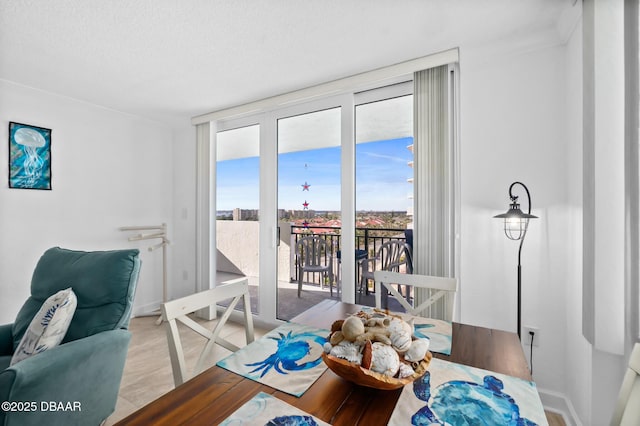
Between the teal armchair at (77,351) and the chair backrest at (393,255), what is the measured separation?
198 cm

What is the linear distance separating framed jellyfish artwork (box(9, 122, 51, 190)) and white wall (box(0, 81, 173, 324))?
49 mm

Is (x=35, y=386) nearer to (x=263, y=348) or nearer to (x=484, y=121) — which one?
(x=263, y=348)

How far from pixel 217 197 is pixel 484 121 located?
3.04 m

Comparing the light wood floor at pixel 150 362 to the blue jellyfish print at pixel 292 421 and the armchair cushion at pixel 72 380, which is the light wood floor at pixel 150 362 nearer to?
the armchair cushion at pixel 72 380

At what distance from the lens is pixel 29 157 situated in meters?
2.73

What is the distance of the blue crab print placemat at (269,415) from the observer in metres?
0.76

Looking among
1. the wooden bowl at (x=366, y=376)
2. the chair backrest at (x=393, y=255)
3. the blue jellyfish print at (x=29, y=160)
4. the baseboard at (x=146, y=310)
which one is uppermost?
the blue jellyfish print at (x=29, y=160)

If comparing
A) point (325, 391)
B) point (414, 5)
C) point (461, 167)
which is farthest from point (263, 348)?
point (414, 5)

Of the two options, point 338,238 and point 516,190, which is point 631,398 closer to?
point 516,190

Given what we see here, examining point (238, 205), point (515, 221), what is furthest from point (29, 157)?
point (515, 221)

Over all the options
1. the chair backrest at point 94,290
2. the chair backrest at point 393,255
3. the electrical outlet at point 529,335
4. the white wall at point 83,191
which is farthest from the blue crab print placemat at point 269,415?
the white wall at point 83,191

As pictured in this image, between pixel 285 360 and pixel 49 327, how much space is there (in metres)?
1.30

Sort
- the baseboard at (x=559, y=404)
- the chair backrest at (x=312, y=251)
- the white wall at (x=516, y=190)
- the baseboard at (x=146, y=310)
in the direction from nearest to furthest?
the baseboard at (x=559, y=404), the white wall at (x=516, y=190), the chair backrest at (x=312, y=251), the baseboard at (x=146, y=310)

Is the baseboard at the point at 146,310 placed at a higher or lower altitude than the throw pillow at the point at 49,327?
lower
